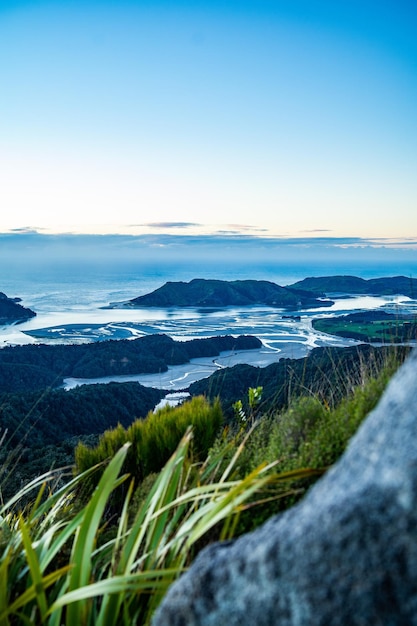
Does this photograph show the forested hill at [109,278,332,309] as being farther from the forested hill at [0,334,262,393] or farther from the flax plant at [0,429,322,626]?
the flax plant at [0,429,322,626]

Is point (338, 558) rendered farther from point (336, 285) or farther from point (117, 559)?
point (336, 285)

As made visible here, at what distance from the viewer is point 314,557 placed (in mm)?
976

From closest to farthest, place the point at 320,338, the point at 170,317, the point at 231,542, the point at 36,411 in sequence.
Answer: the point at 231,542 < the point at 36,411 < the point at 320,338 < the point at 170,317

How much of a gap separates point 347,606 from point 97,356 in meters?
33.6

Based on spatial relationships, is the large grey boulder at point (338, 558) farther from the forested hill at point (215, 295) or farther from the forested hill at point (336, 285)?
the forested hill at point (215, 295)

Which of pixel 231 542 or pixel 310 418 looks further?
pixel 310 418

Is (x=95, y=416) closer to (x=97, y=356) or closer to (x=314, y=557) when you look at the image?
(x=97, y=356)

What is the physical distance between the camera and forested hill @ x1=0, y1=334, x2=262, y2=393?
30.7 meters

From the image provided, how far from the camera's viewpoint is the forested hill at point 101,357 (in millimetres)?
30719

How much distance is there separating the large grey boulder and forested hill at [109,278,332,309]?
57636mm

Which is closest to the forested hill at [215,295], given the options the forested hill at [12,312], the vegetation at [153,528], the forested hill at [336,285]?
the forested hill at [336,285]

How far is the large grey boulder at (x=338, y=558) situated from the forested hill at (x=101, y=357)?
95.3ft

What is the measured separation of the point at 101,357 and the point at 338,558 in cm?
3319

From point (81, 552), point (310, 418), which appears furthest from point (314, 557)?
point (310, 418)
